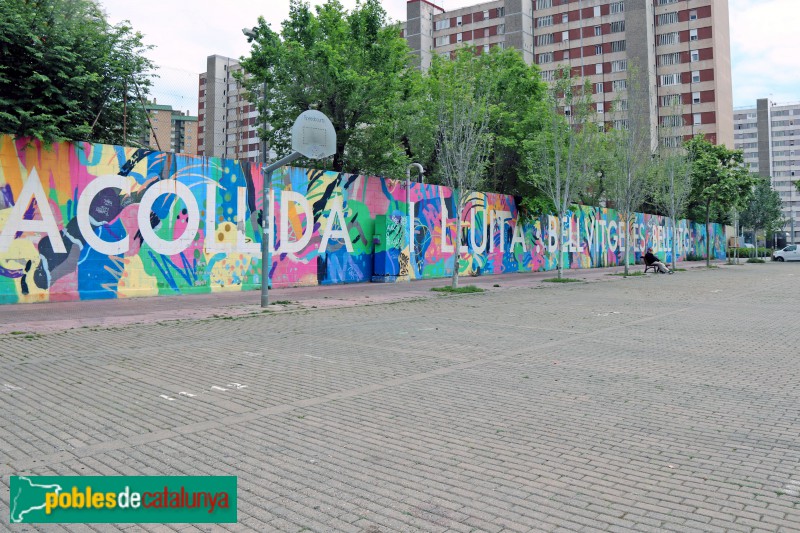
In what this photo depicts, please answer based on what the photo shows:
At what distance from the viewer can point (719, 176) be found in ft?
139

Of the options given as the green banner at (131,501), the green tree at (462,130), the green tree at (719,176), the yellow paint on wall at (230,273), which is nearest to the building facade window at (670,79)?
the green tree at (719,176)

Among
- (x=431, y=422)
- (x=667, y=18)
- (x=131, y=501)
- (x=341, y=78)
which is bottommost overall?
(x=431, y=422)

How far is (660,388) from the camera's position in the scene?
650cm

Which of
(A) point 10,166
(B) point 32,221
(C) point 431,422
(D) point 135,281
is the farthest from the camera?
(D) point 135,281

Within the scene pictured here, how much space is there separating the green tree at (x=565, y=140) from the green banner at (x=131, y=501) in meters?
24.1

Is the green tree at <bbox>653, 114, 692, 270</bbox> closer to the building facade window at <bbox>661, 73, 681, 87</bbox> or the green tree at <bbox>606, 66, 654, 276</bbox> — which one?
the green tree at <bbox>606, 66, 654, 276</bbox>

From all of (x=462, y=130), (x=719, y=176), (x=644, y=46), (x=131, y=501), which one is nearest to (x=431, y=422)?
(x=131, y=501)

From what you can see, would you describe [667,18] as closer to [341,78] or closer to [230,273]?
[341,78]

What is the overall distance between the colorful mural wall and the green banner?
38.3 ft

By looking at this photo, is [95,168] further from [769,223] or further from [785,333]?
[769,223]

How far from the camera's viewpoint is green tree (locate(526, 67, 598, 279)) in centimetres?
2622

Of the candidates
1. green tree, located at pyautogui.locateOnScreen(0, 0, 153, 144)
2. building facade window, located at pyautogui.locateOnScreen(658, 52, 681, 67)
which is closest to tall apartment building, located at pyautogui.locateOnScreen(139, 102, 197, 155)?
green tree, located at pyautogui.locateOnScreen(0, 0, 153, 144)

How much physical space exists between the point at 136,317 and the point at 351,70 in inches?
497

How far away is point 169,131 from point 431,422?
15.7m
